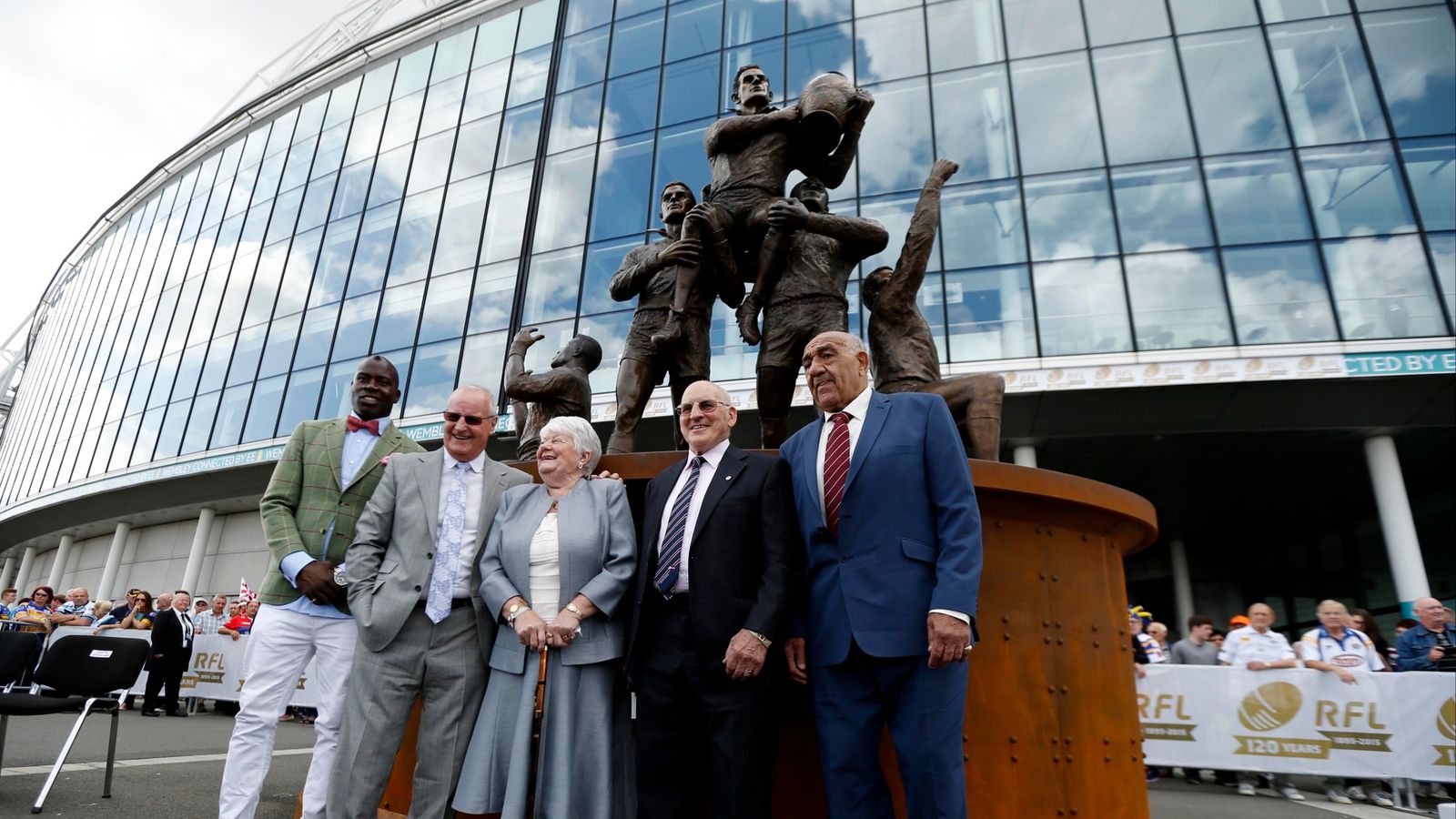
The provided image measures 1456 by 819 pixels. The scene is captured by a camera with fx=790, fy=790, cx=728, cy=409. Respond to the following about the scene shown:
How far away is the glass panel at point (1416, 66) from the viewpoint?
15180 millimetres

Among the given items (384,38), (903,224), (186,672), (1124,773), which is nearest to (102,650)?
(1124,773)

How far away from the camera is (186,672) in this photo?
489 inches

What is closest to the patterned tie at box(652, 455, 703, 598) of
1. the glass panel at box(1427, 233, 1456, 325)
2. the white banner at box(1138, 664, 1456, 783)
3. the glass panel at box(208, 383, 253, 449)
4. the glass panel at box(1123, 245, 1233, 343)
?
the white banner at box(1138, 664, 1456, 783)

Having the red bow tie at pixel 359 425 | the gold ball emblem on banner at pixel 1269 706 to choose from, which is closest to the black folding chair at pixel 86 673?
the red bow tie at pixel 359 425

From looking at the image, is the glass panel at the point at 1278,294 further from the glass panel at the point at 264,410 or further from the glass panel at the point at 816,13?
the glass panel at the point at 264,410

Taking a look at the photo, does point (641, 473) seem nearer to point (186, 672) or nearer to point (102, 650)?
point (102, 650)

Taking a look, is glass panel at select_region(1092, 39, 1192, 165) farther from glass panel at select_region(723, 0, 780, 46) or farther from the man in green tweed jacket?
the man in green tweed jacket

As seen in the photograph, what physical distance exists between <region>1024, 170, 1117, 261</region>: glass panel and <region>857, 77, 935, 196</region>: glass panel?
2.51 m

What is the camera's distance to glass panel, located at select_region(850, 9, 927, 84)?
18719mm

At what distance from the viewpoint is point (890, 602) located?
8.29 feet

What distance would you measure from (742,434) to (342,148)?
1748cm

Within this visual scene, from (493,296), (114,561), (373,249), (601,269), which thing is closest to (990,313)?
(601,269)

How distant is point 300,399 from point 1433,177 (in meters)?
26.2

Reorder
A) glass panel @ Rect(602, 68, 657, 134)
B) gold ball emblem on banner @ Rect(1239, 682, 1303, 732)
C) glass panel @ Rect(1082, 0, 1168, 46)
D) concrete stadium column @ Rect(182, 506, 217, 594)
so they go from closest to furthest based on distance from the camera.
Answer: gold ball emblem on banner @ Rect(1239, 682, 1303, 732) → glass panel @ Rect(1082, 0, 1168, 46) → glass panel @ Rect(602, 68, 657, 134) → concrete stadium column @ Rect(182, 506, 217, 594)
